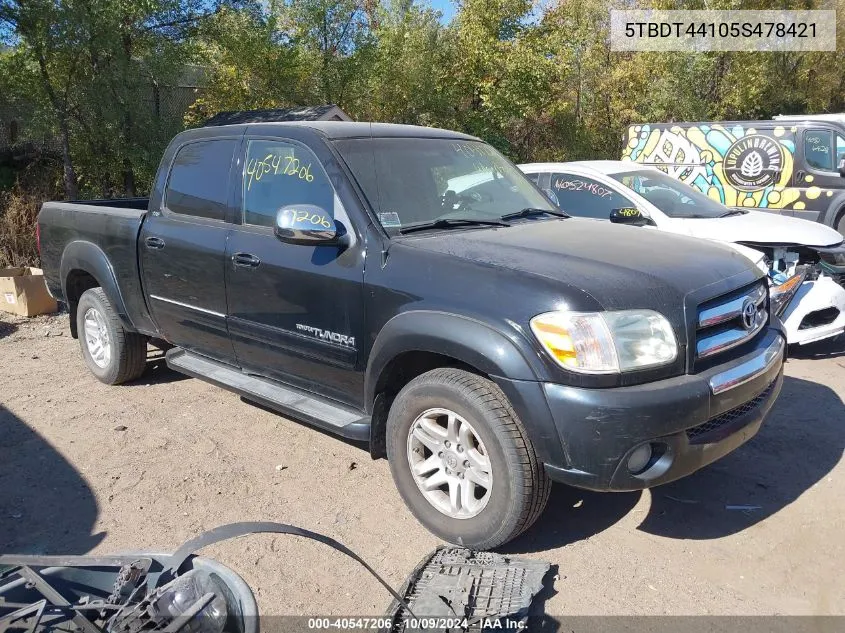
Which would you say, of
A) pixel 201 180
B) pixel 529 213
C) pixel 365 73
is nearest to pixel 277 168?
pixel 201 180

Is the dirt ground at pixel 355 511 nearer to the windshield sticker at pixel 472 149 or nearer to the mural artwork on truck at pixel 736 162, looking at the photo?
the windshield sticker at pixel 472 149

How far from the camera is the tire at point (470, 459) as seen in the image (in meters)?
2.98

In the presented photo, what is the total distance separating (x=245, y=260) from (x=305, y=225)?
Result: 29.1 inches

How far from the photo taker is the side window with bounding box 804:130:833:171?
9742mm

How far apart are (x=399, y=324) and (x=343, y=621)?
50.1 inches

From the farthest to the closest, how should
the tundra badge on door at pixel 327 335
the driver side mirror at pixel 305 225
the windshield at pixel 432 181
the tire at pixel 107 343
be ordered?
the tire at pixel 107 343 < the windshield at pixel 432 181 < the tundra badge on door at pixel 327 335 < the driver side mirror at pixel 305 225

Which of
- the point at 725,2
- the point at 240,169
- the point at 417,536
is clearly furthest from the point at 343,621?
the point at 725,2

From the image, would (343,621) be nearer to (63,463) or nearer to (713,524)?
(713,524)

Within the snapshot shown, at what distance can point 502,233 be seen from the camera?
366cm

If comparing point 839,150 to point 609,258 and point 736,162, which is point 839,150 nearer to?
point 736,162

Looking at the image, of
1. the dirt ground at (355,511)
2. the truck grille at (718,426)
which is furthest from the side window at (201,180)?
the truck grille at (718,426)

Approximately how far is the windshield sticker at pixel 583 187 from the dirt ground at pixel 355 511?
8.76 feet

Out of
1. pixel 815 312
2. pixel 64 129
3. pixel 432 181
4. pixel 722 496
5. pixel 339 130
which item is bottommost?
pixel 722 496

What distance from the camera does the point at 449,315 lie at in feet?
10.2
